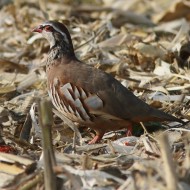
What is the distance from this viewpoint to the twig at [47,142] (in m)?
4.16

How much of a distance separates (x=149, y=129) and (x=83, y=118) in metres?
0.65

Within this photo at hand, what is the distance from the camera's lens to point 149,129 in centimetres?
636

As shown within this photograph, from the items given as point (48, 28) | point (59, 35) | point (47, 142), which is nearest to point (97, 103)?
point (59, 35)

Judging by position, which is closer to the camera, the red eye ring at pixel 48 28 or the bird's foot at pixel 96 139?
the bird's foot at pixel 96 139

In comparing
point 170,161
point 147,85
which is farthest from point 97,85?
point 170,161

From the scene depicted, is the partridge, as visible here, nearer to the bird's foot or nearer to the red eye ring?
the bird's foot

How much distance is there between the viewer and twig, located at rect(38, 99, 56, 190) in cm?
416

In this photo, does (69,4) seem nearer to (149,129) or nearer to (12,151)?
(149,129)

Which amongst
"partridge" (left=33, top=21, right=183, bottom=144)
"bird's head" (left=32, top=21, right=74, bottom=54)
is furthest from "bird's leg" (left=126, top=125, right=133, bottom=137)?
"bird's head" (left=32, top=21, right=74, bottom=54)

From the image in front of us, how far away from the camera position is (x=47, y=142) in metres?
4.36

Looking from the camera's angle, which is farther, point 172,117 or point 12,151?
point 172,117

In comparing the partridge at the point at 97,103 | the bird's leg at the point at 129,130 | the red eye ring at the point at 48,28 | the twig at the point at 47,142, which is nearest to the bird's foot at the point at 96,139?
the partridge at the point at 97,103

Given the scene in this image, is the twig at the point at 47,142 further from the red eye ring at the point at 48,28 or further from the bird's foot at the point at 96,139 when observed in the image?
the red eye ring at the point at 48,28

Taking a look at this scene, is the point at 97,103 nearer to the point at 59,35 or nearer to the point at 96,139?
the point at 96,139
